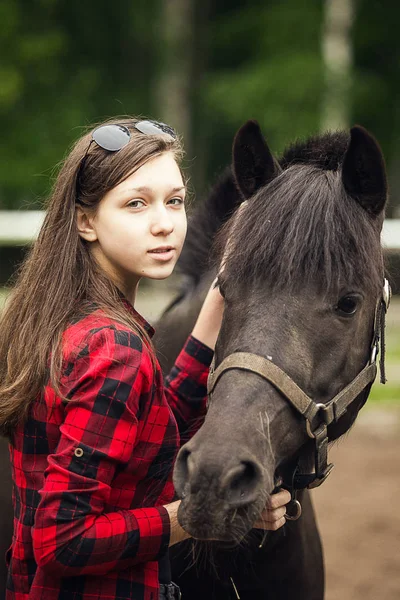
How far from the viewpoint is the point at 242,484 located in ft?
6.10

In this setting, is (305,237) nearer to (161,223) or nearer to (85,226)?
(161,223)

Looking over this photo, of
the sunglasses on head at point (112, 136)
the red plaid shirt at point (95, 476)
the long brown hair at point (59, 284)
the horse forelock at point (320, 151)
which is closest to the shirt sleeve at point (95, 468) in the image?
the red plaid shirt at point (95, 476)

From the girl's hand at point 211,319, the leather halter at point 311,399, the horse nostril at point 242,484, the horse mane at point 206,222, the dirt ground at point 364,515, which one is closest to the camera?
the horse nostril at point 242,484

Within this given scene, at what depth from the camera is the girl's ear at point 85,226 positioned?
2.19 metres

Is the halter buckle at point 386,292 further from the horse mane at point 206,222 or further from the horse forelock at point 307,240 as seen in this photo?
the horse mane at point 206,222

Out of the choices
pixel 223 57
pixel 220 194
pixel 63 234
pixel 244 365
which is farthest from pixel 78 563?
pixel 223 57

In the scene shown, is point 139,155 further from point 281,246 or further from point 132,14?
point 132,14

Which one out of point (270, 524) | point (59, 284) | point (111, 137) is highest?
point (111, 137)

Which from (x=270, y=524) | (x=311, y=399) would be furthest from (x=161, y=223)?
(x=270, y=524)

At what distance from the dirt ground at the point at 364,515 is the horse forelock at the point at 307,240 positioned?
202cm

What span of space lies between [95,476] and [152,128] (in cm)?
96

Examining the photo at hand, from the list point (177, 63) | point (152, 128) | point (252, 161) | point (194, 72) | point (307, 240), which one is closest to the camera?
point (307, 240)

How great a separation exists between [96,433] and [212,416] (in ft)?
0.89

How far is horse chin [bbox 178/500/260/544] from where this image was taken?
1.84m
